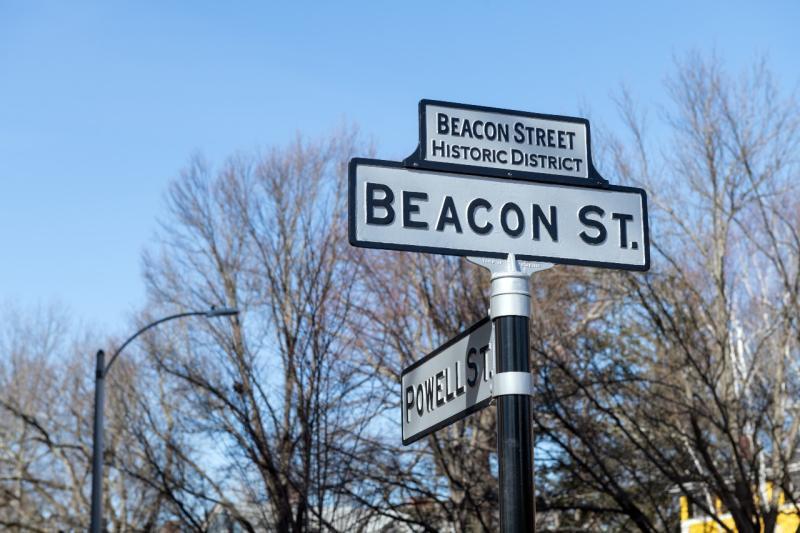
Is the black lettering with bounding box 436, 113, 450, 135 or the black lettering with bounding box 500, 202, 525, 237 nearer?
the black lettering with bounding box 500, 202, 525, 237

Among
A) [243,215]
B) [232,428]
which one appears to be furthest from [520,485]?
[243,215]

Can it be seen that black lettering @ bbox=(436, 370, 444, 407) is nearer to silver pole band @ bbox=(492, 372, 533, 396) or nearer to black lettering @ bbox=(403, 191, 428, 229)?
silver pole band @ bbox=(492, 372, 533, 396)

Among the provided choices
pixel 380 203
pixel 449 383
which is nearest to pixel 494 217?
pixel 380 203

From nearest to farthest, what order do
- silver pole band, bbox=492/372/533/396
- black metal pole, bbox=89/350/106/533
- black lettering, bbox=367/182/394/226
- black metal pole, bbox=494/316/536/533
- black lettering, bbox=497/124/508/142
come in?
1. black metal pole, bbox=494/316/536/533
2. silver pole band, bbox=492/372/533/396
3. black lettering, bbox=367/182/394/226
4. black lettering, bbox=497/124/508/142
5. black metal pole, bbox=89/350/106/533

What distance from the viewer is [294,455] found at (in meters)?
16.4

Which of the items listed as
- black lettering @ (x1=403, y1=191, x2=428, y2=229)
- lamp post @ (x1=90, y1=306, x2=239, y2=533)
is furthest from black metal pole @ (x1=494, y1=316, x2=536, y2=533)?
lamp post @ (x1=90, y1=306, x2=239, y2=533)

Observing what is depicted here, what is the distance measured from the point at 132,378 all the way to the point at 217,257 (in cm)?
619

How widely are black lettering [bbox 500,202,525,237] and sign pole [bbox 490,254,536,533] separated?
0.09m

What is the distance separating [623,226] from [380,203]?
946 millimetres

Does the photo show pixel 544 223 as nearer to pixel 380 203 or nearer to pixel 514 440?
pixel 380 203

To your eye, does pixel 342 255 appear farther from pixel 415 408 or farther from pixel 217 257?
A: pixel 415 408

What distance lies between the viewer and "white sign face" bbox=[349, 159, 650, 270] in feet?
13.4

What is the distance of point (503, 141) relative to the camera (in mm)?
4402

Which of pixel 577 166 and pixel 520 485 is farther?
pixel 577 166
